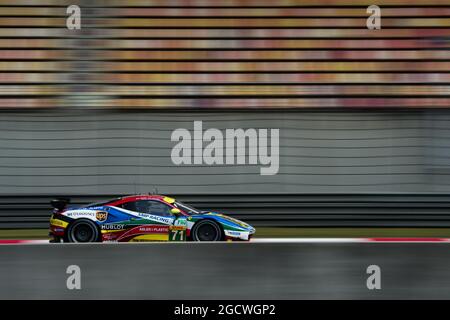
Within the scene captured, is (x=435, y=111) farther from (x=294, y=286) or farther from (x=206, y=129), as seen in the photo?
(x=294, y=286)

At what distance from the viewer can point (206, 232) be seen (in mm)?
10430

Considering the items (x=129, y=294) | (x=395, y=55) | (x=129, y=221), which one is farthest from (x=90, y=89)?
(x=129, y=294)

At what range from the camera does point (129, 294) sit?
21.2 feet

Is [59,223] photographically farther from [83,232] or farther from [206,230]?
[206,230]

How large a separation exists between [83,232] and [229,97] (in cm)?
406

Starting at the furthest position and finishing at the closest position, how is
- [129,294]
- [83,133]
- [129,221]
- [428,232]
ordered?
1. [83,133]
2. [428,232]
3. [129,221]
4. [129,294]

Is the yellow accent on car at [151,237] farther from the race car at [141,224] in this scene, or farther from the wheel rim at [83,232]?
the wheel rim at [83,232]

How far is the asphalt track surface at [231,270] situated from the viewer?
648 centimetres

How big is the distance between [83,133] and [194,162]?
1815mm

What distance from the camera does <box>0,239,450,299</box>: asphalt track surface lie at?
648 centimetres

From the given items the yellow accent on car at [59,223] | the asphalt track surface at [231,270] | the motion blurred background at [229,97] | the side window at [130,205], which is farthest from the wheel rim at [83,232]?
the asphalt track surface at [231,270]

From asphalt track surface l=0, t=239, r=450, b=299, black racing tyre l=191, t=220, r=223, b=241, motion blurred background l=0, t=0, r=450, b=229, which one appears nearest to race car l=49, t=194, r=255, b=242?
black racing tyre l=191, t=220, r=223, b=241

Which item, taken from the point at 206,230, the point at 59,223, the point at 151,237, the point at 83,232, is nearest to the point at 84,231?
the point at 83,232

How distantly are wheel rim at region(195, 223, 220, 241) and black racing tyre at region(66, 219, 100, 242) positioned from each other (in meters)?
1.25
